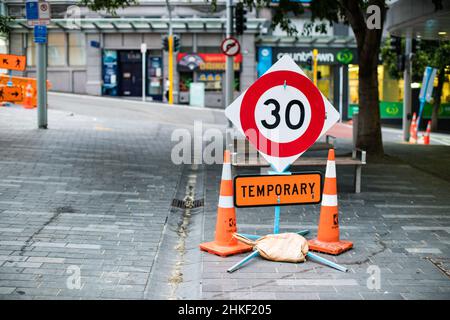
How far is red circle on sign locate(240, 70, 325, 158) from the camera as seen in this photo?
5888 mm

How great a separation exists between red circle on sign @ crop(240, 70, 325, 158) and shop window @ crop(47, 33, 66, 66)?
115 feet

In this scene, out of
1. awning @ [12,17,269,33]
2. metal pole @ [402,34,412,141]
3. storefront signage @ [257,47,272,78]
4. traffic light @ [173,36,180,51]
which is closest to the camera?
metal pole @ [402,34,412,141]

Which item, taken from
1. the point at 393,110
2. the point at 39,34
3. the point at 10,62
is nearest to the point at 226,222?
the point at 10,62

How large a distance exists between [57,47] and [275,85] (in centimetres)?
3540

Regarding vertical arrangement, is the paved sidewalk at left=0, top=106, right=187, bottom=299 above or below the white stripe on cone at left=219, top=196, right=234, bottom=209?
below

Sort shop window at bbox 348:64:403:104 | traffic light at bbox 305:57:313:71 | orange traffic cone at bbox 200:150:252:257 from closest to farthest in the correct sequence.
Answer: orange traffic cone at bbox 200:150:252:257 < traffic light at bbox 305:57:313:71 < shop window at bbox 348:64:403:104

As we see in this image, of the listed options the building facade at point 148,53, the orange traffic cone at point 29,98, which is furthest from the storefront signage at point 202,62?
the orange traffic cone at point 29,98

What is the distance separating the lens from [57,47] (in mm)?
38969

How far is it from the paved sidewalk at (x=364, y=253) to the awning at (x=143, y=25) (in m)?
27.9

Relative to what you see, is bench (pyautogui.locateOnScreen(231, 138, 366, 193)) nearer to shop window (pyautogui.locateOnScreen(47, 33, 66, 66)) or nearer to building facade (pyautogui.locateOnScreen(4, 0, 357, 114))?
building facade (pyautogui.locateOnScreen(4, 0, 357, 114))

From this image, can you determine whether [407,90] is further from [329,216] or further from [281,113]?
[281,113]

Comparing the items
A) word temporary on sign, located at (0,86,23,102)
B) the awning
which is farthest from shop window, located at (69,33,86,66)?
word temporary on sign, located at (0,86,23,102)

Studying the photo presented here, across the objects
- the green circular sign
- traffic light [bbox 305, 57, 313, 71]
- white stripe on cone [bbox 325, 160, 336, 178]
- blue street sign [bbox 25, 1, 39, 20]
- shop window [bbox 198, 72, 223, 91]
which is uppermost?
the green circular sign
